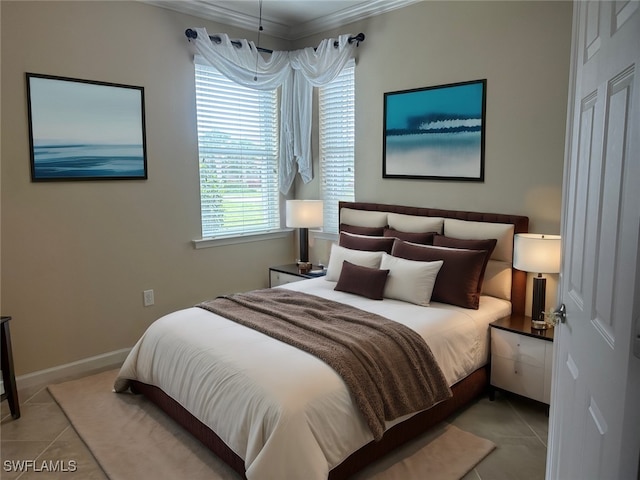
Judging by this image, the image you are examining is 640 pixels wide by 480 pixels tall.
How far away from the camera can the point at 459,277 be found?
3105mm

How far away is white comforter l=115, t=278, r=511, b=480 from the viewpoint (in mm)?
1966

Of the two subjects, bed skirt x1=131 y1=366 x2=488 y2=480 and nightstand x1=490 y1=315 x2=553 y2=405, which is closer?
bed skirt x1=131 y1=366 x2=488 y2=480

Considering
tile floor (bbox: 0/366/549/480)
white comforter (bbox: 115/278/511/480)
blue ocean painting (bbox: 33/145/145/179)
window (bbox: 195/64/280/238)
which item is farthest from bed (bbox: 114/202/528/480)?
blue ocean painting (bbox: 33/145/145/179)

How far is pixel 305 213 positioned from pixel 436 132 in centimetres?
135

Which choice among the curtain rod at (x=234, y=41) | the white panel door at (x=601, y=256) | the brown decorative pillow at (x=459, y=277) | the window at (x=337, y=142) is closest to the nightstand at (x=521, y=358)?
the brown decorative pillow at (x=459, y=277)

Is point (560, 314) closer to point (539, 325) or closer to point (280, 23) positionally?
point (539, 325)

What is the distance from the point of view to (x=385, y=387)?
2316 millimetres

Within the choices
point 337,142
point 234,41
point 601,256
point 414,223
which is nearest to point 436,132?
point 414,223

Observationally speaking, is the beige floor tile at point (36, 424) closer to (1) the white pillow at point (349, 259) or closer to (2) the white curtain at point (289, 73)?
(1) the white pillow at point (349, 259)

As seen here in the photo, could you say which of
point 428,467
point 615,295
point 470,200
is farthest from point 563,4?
point 428,467

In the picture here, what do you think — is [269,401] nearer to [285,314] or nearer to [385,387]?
[385,387]

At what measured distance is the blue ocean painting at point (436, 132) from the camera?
349 cm

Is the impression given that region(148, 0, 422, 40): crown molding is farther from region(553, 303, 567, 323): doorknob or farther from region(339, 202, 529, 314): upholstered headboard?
region(553, 303, 567, 323): doorknob

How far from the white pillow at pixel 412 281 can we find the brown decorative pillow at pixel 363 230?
2.18 feet
